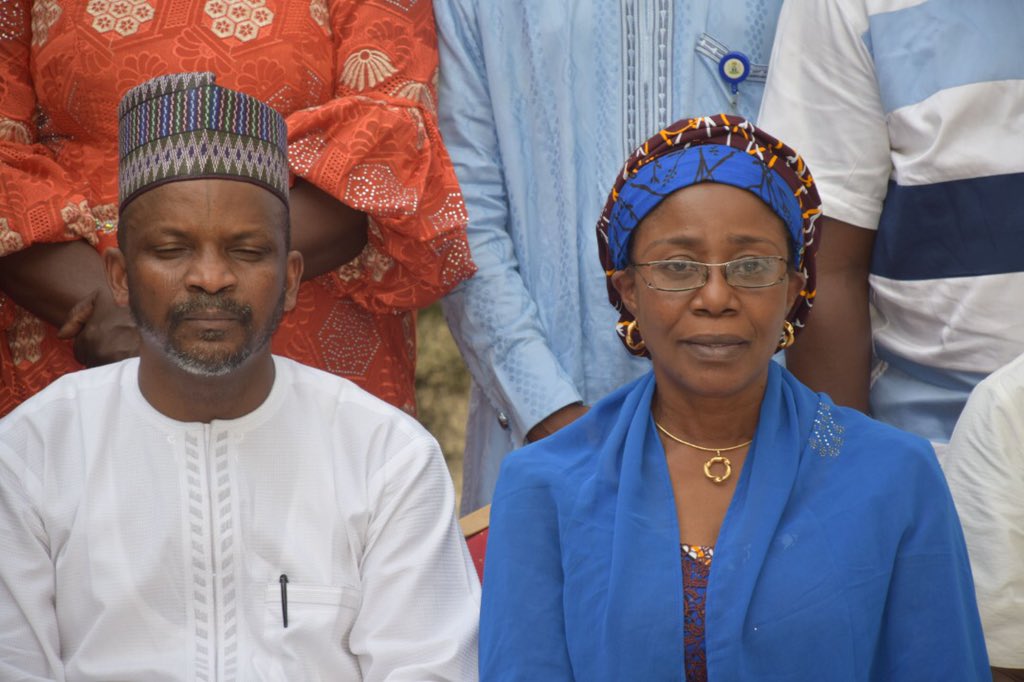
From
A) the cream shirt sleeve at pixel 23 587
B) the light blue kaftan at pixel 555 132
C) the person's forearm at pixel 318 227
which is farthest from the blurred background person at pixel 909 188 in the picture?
the cream shirt sleeve at pixel 23 587

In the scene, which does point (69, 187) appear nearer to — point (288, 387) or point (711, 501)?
point (288, 387)

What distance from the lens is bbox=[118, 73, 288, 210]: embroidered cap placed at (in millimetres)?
2941

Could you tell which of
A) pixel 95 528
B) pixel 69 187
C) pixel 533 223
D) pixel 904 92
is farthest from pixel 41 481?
pixel 904 92

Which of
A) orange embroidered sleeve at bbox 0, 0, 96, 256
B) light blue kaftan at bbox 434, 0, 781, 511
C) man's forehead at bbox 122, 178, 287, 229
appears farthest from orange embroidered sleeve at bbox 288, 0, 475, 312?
orange embroidered sleeve at bbox 0, 0, 96, 256

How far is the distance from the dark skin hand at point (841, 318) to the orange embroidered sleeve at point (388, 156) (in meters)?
0.98

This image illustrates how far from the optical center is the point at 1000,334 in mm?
3400

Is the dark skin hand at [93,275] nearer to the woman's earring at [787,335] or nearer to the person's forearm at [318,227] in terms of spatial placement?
the person's forearm at [318,227]

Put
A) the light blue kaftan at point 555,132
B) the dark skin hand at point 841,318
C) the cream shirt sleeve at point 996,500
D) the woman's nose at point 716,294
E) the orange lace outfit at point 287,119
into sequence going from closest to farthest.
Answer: the woman's nose at point 716,294, the cream shirt sleeve at point 996,500, the orange lace outfit at point 287,119, the dark skin hand at point 841,318, the light blue kaftan at point 555,132

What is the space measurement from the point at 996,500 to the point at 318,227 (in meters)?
1.82

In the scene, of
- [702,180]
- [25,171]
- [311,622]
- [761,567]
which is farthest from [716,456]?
[25,171]

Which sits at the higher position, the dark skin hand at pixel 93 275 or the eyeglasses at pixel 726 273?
the eyeglasses at pixel 726 273

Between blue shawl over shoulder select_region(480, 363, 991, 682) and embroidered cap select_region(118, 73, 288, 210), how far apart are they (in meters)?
0.90

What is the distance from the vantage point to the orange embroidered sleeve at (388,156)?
345 centimetres

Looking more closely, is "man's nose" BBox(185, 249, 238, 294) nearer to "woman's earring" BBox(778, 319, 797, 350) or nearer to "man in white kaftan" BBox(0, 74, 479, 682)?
"man in white kaftan" BBox(0, 74, 479, 682)
